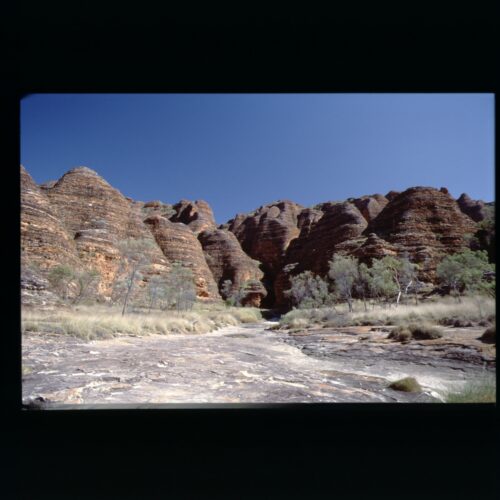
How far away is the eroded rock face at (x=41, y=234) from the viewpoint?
20.0m

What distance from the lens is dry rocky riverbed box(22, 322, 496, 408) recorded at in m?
3.45

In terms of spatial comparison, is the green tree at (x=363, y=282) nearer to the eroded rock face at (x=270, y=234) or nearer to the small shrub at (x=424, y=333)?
the small shrub at (x=424, y=333)

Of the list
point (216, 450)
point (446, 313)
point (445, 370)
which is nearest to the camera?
point (216, 450)

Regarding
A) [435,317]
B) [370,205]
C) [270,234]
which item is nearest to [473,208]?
[370,205]

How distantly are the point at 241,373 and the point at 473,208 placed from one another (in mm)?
57627

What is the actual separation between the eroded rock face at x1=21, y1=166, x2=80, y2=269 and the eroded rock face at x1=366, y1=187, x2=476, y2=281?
95.6 ft

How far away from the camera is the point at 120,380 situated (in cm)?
398

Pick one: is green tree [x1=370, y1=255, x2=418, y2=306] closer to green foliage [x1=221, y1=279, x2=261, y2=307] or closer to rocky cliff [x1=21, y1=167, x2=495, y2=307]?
rocky cliff [x1=21, y1=167, x2=495, y2=307]

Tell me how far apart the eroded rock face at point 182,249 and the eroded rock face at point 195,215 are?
14.0m

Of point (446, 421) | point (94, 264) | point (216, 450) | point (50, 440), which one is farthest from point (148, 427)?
point (94, 264)

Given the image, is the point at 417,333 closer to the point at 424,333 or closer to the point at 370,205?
the point at 424,333
